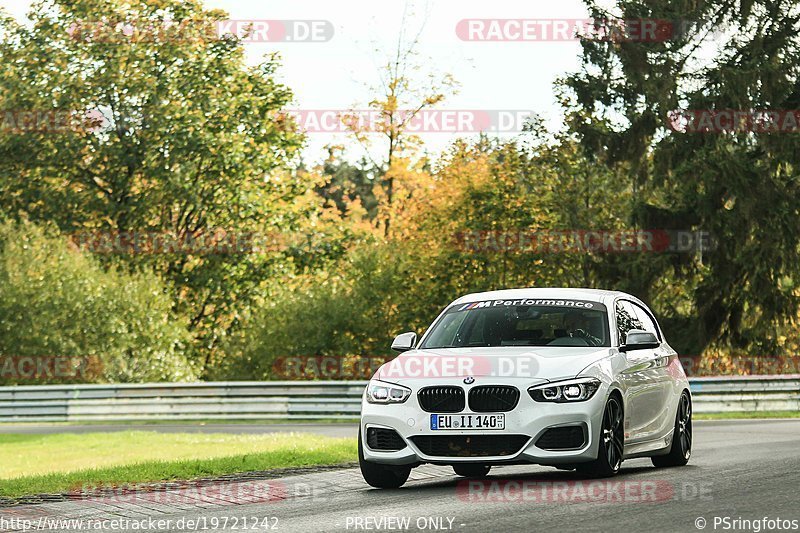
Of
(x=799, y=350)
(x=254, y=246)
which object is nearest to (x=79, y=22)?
(x=254, y=246)

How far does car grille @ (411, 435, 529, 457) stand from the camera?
1150cm

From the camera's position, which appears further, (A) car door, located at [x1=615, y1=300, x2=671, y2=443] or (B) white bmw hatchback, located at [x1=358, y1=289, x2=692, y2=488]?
(A) car door, located at [x1=615, y1=300, x2=671, y2=443]

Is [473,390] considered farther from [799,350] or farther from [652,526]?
[799,350]

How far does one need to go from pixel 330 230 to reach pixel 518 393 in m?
38.4

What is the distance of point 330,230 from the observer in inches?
1956

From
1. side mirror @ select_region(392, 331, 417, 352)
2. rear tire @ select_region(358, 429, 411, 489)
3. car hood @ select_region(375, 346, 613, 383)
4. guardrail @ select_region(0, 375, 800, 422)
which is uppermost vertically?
side mirror @ select_region(392, 331, 417, 352)

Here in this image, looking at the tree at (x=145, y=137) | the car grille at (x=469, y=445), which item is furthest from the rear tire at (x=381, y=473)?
the tree at (x=145, y=137)

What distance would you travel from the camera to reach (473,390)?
11609 millimetres

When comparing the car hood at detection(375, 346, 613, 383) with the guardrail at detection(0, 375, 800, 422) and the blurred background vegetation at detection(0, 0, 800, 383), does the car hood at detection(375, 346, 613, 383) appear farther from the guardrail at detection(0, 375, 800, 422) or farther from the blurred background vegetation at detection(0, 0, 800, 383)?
the blurred background vegetation at detection(0, 0, 800, 383)

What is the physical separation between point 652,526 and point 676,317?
32.4 meters

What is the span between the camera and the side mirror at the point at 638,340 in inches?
500

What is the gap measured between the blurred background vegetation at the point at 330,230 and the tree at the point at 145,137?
8cm

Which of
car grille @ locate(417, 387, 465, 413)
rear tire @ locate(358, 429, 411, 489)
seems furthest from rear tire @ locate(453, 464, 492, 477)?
car grille @ locate(417, 387, 465, 413)

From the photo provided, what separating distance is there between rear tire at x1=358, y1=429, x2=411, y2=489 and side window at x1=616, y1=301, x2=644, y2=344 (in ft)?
8.21
